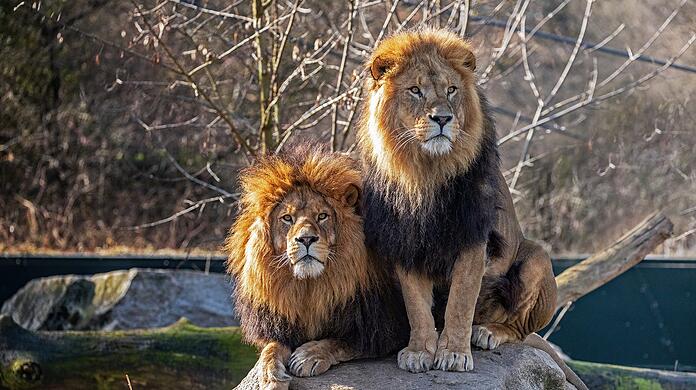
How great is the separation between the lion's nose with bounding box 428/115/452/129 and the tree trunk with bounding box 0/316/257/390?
2964 mm

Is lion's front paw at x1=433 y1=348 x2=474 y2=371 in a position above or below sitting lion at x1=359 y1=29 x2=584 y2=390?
below

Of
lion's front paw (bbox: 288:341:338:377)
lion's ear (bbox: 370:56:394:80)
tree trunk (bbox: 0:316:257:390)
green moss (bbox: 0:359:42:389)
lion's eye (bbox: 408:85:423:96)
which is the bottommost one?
green moss (bbox: 0:359:42:389)

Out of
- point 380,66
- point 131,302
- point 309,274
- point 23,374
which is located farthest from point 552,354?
point 131,302

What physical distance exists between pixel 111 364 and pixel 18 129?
6202 mm

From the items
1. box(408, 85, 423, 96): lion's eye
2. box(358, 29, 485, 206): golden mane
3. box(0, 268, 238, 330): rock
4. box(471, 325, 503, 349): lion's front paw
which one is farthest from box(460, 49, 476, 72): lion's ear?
box(0, 268, 238, 330): rock

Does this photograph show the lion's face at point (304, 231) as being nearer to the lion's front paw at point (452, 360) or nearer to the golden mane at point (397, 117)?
the golden mane at point (397, 117)

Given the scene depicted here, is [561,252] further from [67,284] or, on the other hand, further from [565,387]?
[565,387]

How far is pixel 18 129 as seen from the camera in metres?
12.0

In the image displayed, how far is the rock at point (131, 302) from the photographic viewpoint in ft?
25.7

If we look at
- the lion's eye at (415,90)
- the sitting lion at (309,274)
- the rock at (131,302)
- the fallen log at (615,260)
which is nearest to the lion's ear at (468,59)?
the lion's eye at (415,90)

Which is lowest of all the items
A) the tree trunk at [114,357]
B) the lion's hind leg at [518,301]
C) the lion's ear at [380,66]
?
the tree trunk at [114,357]

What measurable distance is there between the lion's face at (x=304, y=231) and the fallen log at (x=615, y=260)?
8.75 ft

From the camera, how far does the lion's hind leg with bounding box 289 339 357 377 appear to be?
409 centimetres

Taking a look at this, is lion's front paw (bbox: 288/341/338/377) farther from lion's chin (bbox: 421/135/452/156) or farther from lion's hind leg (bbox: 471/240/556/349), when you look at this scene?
lion's chin (bbox: 421/135/452/156)
